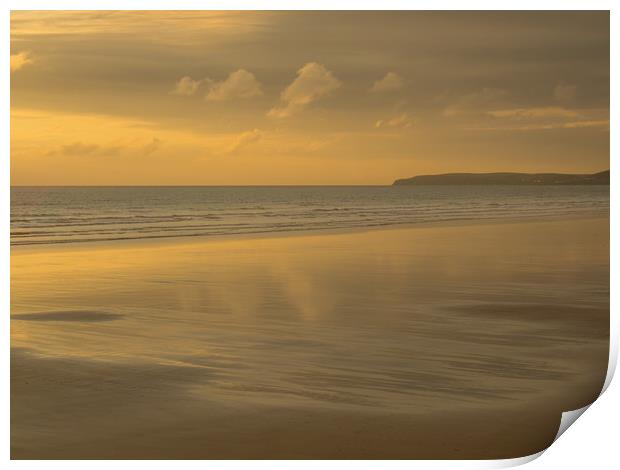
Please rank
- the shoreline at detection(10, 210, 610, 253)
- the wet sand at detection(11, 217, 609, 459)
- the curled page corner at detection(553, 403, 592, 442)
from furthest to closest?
1. the shoreline at detection(10, 210, 610, 253)
2. the curled page corner at detection(553, 403, 592, 442)
3. the wet sand at detection(11, 217, 609, 459)

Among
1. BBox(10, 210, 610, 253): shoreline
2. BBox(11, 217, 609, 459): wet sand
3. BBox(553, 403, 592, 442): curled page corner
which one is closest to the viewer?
BBox(11, 217, 609, 459): wet sand

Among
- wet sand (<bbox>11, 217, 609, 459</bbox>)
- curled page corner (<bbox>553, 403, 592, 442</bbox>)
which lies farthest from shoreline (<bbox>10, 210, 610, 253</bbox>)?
curled page corner (<bbox>553, 403, 592, 442</bbox>)

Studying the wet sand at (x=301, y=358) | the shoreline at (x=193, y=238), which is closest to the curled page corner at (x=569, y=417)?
the wet sand at (x=301, y=358)

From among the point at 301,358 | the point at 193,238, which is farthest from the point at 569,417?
the point at 193,238

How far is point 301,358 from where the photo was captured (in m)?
6.22

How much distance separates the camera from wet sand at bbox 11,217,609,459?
4738 mm

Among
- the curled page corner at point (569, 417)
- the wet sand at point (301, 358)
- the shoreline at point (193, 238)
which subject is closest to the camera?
the wet sand at point (301, 358)

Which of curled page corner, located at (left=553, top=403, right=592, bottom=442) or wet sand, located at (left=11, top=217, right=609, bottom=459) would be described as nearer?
wet sand, located at (left=11, top=217, right=609, bottom=459)

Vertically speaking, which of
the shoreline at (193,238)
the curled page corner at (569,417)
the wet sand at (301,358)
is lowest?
the curled page corner at (569,417)

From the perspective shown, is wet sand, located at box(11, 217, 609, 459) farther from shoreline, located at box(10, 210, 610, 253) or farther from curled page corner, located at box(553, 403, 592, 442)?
shoreline, located at box(10, 210, 610, 253)

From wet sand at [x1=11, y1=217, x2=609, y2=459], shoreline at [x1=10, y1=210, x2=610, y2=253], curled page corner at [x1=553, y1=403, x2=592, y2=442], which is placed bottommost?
curled page corner at [x1=553, y1=403, x2=592, y2=442]

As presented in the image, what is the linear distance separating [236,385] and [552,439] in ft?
5.93

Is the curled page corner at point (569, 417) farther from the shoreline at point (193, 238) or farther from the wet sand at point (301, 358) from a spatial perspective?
the shoreline at point (193, 238)

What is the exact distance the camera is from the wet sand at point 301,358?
4.74 m
